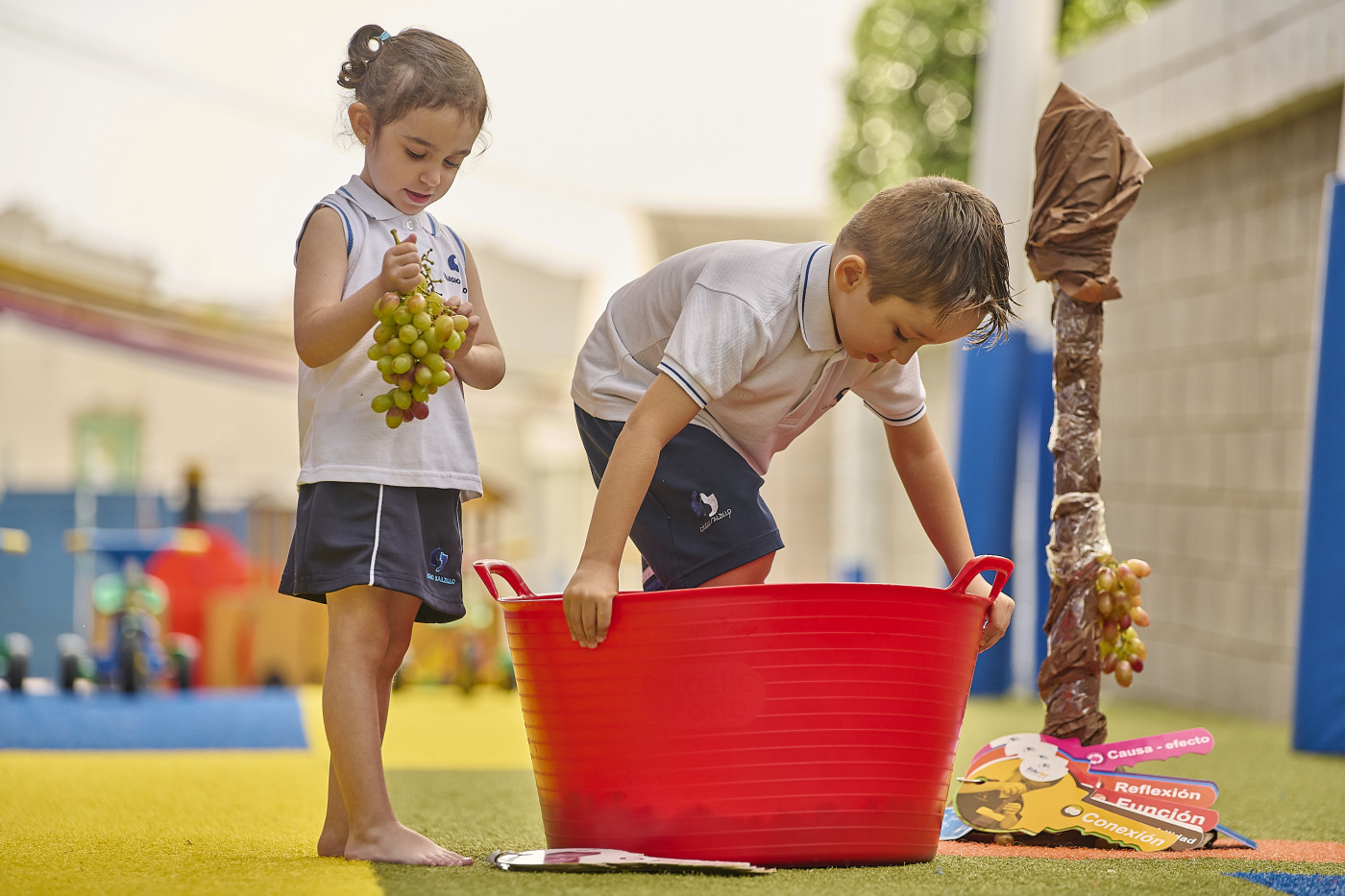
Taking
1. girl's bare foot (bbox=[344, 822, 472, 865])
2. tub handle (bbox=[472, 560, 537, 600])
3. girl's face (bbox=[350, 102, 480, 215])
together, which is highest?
girl's face (bbox=[350, 102, 480, 215])

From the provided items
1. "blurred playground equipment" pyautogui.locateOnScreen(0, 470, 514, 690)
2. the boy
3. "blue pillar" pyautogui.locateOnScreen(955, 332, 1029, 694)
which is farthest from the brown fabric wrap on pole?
"blurred playground equipment" pyautogui.locateOnScreen(0, 470, 514, 690)

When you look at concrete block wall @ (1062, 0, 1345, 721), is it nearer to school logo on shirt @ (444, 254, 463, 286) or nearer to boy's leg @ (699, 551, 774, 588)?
boy's leg @ (699, 551, 774, 588)

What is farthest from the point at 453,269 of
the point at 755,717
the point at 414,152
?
the point at 755,717

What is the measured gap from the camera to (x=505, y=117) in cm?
759

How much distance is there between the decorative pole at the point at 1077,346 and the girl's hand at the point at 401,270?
109cm

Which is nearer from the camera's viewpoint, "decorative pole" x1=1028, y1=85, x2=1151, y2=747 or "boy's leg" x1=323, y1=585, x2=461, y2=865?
"boy's leg" x1=323, y1=585, x2=461, y2=865

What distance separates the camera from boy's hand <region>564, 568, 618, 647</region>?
1428mm

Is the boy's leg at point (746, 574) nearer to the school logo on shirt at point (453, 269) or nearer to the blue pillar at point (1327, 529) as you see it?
the school logo on shirt at point (453, 269)

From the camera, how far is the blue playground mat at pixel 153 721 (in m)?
3.32

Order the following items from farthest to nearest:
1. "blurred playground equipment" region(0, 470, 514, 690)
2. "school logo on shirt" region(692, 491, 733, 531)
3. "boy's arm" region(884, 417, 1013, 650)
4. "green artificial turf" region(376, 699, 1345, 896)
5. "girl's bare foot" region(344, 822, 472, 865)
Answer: "blurred playground equipment" region(0, 470, 514, 690), "boy's arm" region(884, 417, 1013, 650), "school logo on shirt" region(692, 491, 733, 531), "girl's bare foot" region(344, 822, 472, 865), "green artificial turf" region(376, 699, 1345, 896)

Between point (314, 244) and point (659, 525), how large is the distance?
0.57 metres

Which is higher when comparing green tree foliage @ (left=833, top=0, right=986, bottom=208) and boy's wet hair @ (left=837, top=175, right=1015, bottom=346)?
green tree foliage @ (left=833, top=0, right=986, bottom=208)

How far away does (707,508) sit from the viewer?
1.68m

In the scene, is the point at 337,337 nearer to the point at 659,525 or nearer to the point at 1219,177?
the point at 659,525
